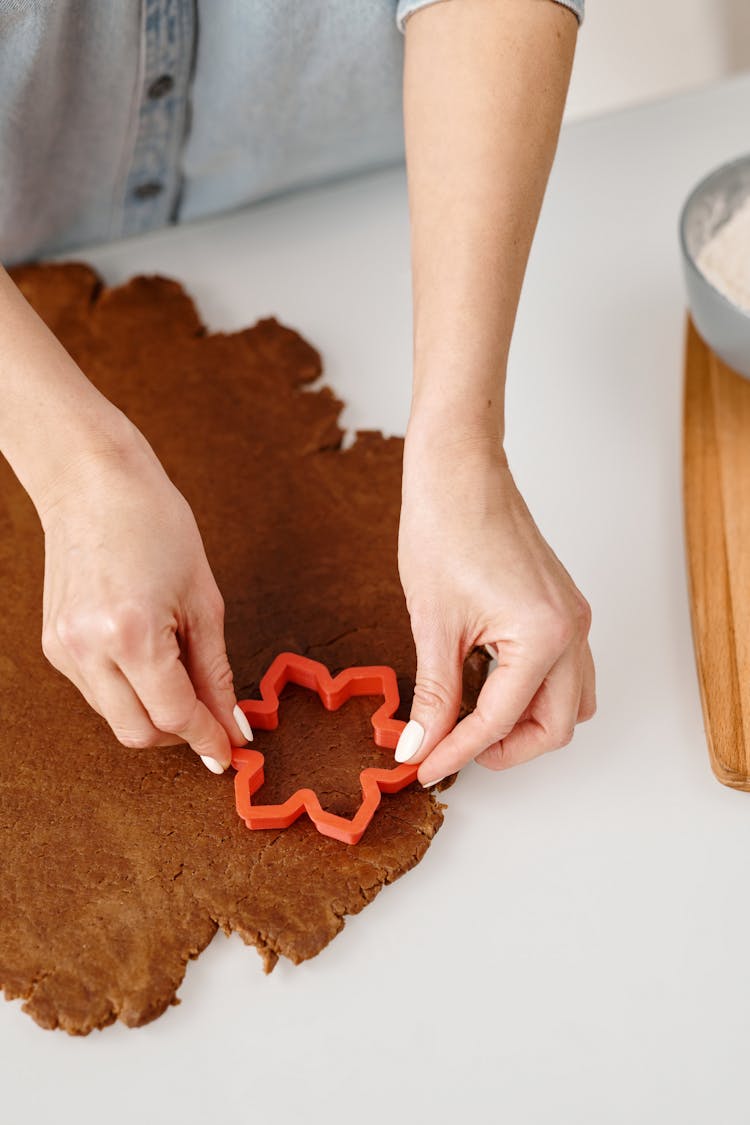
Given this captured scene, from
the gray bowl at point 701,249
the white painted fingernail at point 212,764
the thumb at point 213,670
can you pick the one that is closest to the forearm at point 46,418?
the thumb at point 213,670

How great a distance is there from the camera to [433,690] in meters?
1.06

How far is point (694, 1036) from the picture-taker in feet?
3.26

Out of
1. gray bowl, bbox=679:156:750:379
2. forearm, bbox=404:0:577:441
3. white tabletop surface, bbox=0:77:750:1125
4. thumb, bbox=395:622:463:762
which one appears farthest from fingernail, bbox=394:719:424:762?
gray bowl, bbox=679:156:750:379

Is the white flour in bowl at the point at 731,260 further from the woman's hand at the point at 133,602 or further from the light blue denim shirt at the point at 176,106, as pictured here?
the woman's hand at the point at 133,602

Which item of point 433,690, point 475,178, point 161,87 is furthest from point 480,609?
point 161,87

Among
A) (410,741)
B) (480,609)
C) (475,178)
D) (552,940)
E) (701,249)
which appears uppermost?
(475,178)

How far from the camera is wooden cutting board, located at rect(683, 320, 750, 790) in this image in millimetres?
1155

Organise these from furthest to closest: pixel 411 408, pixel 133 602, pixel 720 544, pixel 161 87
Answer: pixel 161 87, pixel 720 544, pixel 411 408, pixel 133 602

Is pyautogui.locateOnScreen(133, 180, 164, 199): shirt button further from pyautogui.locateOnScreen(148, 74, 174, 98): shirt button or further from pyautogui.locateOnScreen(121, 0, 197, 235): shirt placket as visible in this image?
pyautogui.locateOnScreen(148, 74, 174, 98): shirt button

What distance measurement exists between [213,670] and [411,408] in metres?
0.36

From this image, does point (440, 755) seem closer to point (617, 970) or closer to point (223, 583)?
point (617, 970)

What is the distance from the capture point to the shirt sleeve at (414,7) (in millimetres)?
1225

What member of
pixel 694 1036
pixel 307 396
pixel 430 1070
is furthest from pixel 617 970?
pixel 307 396

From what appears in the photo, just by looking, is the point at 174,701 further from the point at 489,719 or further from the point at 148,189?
the point at 148,189
